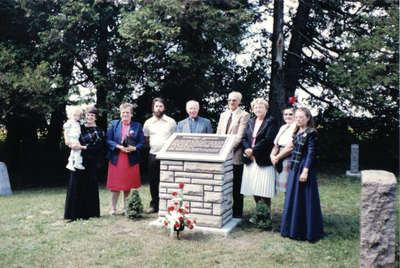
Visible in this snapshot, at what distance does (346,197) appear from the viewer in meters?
8.75

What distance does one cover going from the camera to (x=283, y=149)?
5.78 meters

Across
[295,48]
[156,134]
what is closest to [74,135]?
[156,134]

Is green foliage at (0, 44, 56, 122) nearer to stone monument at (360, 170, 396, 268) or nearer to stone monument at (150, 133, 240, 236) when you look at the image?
stone monument at (150, 133, 240, 236)

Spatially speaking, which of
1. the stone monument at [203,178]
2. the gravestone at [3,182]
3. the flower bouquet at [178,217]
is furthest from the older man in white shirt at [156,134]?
the gravestone at [3,182]

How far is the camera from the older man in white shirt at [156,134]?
6711 millimetres

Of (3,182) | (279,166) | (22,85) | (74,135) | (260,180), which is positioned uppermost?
(22,85)

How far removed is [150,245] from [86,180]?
189 centimetres

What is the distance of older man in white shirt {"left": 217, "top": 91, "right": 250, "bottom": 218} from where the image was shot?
6.19 meters

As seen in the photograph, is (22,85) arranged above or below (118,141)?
above

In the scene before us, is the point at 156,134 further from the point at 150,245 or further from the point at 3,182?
the point at 3,182

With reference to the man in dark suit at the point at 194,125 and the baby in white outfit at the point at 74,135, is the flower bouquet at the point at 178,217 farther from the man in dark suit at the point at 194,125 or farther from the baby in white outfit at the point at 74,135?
the baby in white outfit at the point at 74,135

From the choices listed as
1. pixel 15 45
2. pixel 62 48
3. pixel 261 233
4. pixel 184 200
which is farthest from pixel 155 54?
pixel 261 233

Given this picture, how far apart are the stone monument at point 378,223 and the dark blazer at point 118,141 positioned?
388 cm

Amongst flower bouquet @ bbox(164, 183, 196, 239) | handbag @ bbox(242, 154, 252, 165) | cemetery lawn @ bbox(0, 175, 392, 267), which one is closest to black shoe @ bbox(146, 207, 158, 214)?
cemetery lawn @ bbox(0, 175, 392, 267)
